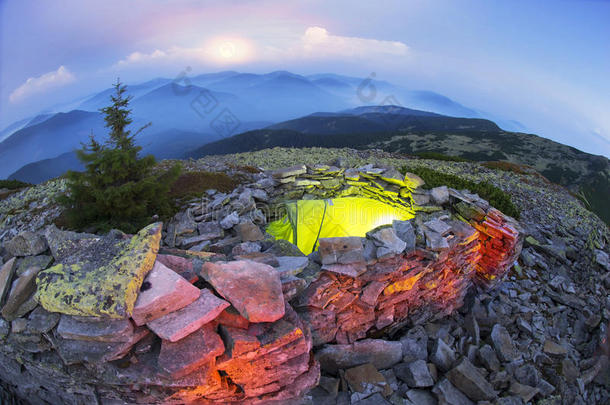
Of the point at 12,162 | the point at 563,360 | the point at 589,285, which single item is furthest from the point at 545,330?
the point at 12,162

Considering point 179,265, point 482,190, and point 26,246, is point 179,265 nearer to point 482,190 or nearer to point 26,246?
point 26,246

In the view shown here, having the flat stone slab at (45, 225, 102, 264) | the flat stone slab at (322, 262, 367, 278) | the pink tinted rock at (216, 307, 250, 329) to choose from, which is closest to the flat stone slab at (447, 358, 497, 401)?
the flat stone slab at (322, 262, 367, 278)

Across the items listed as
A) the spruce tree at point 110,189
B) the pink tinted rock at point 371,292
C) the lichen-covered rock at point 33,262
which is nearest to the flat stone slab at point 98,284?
the lichen-covered rock at point 33,262

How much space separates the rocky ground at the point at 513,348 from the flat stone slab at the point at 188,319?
1936 mm

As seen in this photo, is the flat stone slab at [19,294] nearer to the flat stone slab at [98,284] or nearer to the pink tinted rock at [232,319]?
the flat stone slab at [98,284]

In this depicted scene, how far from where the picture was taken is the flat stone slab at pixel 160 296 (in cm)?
285

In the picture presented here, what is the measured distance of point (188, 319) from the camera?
2.86 m

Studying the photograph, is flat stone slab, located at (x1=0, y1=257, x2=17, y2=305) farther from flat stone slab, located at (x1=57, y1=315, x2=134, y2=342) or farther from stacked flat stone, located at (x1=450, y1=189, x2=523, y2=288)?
stacked flat stone, located at (x1=450, y1=189, x2=523, y2=288)

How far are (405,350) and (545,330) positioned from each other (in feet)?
12.4

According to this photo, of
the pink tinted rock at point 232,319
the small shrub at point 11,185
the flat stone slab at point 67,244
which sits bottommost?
the small shrub at point 11,185

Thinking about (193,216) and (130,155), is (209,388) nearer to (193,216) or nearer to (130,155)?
(193,216)

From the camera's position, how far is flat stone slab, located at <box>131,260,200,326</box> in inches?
112

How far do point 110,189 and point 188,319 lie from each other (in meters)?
5.54

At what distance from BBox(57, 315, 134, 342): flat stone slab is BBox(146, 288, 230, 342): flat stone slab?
0.71 ft
